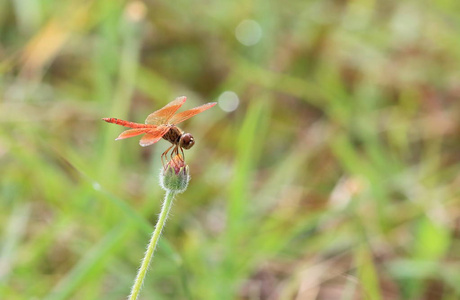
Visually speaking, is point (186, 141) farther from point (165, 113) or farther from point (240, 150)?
point (240, 150)

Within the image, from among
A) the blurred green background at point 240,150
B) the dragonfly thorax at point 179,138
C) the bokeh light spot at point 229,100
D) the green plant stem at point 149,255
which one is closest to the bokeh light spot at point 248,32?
the blurred green background at point 240,150

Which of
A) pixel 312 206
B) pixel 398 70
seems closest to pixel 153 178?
pixel 312 206

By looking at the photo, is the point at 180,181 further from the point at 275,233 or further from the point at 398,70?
the point at 398,70

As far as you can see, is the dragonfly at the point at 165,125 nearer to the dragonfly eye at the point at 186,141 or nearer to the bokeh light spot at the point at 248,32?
the dragonfly eye at the point at 186,141

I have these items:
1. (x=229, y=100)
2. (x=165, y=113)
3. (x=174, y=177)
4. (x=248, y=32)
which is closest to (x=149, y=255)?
(x=174, y=177)

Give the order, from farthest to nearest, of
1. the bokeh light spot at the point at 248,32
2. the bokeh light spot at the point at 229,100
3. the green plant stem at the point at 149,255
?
the bokeh light spot at the point at 248,32 → the bokeh light spot at the point at 229,100 → the green plant stem at the point at 149,255

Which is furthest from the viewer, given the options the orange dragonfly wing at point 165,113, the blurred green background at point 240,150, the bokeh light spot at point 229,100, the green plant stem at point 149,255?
the bokeh light spot at point 229,100

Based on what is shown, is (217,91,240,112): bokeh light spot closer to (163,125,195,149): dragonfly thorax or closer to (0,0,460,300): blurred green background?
(0,0,460,300): blurred green background
